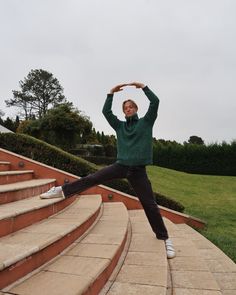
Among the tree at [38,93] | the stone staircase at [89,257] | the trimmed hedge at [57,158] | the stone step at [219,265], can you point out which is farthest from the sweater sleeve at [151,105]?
the tree at [38,93]

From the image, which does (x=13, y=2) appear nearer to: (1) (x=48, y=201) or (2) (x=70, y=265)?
(1) (x=48, y=201)

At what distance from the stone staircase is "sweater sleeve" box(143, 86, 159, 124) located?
1.48 metres

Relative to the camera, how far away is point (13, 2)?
8.66 metres

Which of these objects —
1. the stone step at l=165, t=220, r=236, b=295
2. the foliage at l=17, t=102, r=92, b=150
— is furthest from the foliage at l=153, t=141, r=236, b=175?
the stone step at l=165, t=220, r=236, b=295

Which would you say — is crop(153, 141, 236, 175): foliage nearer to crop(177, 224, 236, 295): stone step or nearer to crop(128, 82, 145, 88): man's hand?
crop(177, 224, 236, 295): stone step

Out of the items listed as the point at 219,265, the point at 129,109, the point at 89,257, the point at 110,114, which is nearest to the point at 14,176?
the point at 110,114

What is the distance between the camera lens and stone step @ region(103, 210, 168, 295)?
235 centimetres

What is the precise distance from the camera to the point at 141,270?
9.02 ft

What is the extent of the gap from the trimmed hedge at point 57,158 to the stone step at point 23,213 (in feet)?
8.91

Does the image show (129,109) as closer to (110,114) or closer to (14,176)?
(110,114)

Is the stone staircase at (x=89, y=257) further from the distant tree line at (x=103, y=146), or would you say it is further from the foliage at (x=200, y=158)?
the foliage at (x=200, y=158)

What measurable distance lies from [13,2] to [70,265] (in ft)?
28.5

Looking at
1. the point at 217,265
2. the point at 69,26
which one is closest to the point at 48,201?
the point at 217,265

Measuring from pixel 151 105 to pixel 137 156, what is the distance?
0.64 metres
